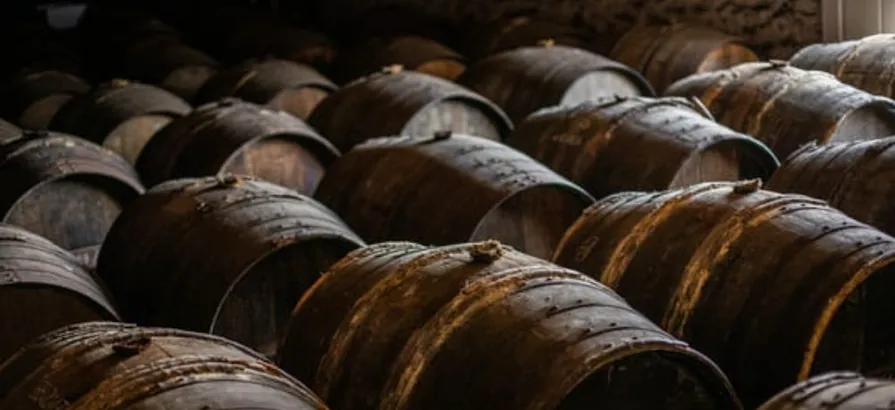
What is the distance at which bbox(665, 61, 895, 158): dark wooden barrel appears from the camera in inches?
237

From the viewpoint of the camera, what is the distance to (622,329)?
3361 millimetres

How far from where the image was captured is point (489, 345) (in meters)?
3.38

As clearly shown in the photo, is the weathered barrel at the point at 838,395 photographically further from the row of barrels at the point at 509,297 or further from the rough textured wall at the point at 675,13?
the rough textured wall at the point at 675,13

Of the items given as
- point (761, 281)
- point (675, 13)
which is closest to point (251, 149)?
point (761, 281)

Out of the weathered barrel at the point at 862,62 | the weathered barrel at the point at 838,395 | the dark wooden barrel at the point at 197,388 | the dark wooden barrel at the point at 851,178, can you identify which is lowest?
the weathered barrel at the point at 862,62

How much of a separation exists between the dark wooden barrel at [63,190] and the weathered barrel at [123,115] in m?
1.32

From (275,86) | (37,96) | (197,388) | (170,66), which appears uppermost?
(197,388)

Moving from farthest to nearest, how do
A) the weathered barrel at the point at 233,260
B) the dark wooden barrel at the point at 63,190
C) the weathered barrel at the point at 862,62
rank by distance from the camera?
the weathered barrel at the point at 862,62 → the dark wooden barrel at the point at 63,190 → the weathered barrel at the point at 233,260

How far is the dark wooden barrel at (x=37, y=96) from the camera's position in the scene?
9.23 m

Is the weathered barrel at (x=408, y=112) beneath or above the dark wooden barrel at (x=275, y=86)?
above

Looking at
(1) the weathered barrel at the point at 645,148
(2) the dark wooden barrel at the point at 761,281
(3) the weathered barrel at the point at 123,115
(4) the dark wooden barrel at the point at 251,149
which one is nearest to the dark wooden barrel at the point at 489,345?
(2) the dark wooden barrel at the point at 761,281

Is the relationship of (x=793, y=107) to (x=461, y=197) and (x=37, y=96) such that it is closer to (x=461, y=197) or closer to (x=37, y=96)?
(x=461, y=197)

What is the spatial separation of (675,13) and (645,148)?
4324 mm

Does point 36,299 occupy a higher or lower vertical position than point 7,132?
higher
